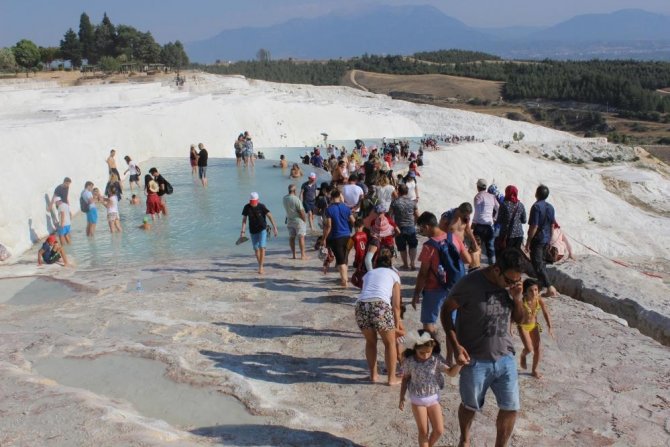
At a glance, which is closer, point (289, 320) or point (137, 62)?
point (289, 320)

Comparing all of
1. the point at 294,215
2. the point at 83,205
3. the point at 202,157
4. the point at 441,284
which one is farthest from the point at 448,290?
the point at 202,157

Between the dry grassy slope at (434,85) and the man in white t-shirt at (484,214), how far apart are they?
309ft

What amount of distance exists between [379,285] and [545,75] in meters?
114

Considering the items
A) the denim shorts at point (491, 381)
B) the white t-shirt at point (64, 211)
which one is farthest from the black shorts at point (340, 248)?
the white t-shirt at point (64, 211)

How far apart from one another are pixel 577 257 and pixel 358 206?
4476mm


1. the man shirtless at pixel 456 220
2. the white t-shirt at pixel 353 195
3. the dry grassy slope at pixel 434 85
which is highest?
the dry grassy slope at pixel 434 85

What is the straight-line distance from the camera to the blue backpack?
651 cm

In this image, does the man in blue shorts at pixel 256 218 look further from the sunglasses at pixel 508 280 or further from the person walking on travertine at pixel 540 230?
the sunglasses at pixel 508 280

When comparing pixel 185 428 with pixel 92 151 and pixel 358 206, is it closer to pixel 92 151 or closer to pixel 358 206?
pixel 358 206

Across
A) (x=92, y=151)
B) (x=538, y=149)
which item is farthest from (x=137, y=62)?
(x=92, y=151)

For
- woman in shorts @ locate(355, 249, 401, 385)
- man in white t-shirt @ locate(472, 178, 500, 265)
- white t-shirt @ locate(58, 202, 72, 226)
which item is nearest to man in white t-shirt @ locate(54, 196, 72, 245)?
white t-shirt @ locate(58, 202, 72, 226)

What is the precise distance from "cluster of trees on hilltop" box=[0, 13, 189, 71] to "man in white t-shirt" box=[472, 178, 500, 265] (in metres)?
69.9

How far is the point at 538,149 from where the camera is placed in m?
52.1

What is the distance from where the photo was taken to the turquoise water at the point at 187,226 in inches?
509
